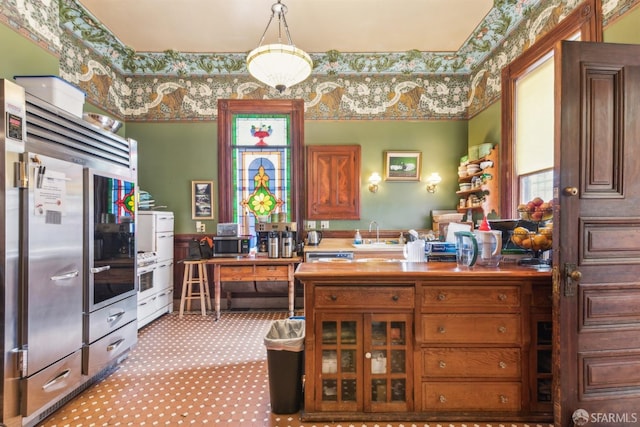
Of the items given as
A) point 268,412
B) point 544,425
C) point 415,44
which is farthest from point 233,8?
point 544,425

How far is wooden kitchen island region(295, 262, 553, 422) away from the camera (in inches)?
76.6

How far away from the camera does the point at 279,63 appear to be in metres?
2.76

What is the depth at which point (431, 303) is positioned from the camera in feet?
6.41

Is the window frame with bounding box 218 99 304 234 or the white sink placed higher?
the window frame with bounding box 218 99 304 234

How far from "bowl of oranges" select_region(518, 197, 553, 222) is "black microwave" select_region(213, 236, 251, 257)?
3263 mm

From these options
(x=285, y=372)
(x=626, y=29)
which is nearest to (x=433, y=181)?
(x=626, y=29)

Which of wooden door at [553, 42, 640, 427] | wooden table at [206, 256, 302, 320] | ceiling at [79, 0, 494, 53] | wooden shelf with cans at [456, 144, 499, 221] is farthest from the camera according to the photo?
wooden table at [206, 256, 302, 320]

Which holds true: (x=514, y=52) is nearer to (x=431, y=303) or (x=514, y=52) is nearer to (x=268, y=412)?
(x=431, y=303)

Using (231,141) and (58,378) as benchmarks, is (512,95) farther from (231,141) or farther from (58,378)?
(58,378)

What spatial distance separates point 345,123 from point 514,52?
2.26 metres

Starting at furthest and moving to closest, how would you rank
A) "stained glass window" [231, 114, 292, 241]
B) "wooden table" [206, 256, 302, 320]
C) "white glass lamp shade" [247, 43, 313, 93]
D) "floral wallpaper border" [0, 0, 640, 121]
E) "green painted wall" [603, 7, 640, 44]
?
"stained glass window" [231, 114, 292, 241], "floral wallpaper border" [0, 0, 640, 121], "wooden table" [206, 256, 302, 320], "white glass lamp shade" [247, 43, 313, 93], "green painted wall" [603, 7, 640, 44]

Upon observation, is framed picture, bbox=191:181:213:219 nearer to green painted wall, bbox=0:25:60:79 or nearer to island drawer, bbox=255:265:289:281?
island drawer, bbox=255:265:289:281

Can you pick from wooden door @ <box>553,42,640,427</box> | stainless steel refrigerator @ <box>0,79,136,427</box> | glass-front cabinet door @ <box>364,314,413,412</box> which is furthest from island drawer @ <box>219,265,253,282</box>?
wooden door @ <box>553,42,640,427</box>

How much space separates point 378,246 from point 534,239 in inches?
91.2
